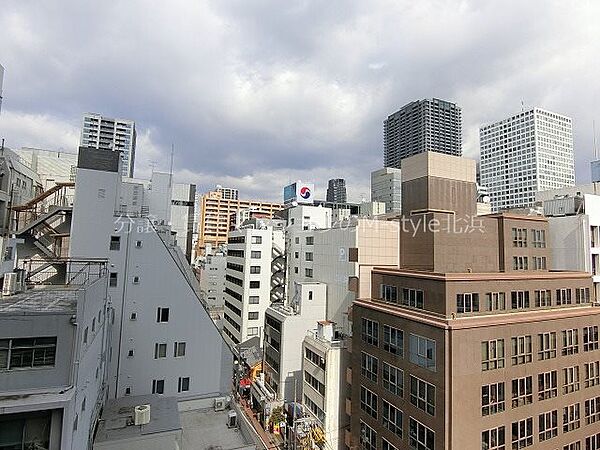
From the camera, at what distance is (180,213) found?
6500 cm

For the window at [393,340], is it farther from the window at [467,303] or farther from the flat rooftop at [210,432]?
the flat rooftop at [210,432]

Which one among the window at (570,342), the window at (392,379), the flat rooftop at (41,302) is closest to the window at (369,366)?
the window at (392,379)

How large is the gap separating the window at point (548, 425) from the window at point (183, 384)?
24765mm

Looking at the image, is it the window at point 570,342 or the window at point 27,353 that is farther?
the window at point 570,342

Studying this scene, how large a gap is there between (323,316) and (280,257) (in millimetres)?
17593

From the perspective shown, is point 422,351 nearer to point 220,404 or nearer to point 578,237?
point 220,404

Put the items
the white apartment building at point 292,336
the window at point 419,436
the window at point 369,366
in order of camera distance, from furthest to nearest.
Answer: the white apartment building at point 292,336
the window at point 369,366
the window at point 419,436

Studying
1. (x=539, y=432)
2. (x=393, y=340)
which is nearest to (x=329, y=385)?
(x=393, y=340)

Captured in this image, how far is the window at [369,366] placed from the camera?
88.4 ft

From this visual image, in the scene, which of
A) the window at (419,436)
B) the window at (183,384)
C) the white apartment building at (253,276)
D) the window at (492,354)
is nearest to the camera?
the window at (419,436)

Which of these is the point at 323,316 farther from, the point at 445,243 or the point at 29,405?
the point at 29,405

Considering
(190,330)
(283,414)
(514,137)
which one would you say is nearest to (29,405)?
(190,330)

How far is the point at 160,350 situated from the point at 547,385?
27543 mm

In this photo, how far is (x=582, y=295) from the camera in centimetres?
2925
